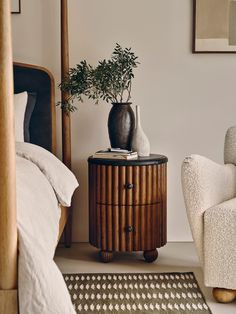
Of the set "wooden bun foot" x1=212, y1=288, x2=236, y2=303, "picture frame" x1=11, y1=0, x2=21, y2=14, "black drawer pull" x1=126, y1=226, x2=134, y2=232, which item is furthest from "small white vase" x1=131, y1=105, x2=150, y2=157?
"picture frame" x1=11, y1=0, x2=21, y2=14

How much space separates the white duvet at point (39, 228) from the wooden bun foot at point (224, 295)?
789mm

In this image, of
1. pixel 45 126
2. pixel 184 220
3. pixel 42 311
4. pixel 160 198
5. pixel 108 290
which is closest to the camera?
pixel 42 311

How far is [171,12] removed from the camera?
325 centimetres

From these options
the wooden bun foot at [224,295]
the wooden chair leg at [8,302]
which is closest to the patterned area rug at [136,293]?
the wooden bun foot at [224,295]

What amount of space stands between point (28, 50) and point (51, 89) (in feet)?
1.02

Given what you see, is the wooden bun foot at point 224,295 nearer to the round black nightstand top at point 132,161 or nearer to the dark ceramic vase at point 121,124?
the round black nightstand top at point 132,161

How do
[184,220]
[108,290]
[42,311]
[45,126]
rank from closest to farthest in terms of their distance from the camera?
[42,311] < [108,290] < [45,126] < [184,220]

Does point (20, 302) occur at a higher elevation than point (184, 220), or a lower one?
higher

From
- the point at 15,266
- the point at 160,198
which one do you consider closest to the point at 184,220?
the point at 160,198

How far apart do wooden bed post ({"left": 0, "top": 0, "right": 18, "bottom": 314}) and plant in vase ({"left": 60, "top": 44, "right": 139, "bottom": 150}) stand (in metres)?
1.66

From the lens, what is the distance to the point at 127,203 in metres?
2.82

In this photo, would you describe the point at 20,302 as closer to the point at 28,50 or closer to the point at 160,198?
the point at 160,198

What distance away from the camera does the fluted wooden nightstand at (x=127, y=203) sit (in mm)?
2803

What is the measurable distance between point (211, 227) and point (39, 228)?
0.93 m
